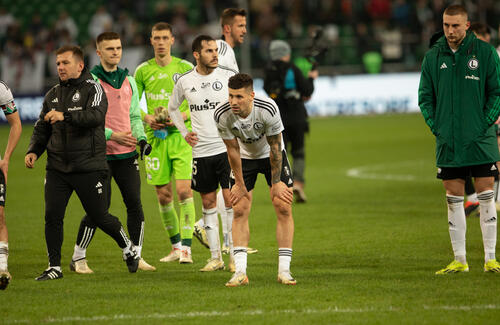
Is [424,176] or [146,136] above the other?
[146,136]

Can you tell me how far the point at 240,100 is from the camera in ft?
24.2

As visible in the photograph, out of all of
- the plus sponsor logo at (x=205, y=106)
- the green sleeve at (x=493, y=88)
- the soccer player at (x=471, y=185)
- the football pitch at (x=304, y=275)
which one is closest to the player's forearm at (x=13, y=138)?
the football pitch at (x=304, y=275)

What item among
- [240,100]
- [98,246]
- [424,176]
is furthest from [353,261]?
[424,176]

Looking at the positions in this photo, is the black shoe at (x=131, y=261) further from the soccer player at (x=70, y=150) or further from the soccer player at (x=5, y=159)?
the soccer player at (x=5, y=159)

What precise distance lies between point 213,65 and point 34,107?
2008 cm

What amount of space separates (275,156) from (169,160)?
214 cm

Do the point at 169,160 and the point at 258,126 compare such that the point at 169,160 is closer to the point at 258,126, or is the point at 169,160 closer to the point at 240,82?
the point at 258,126

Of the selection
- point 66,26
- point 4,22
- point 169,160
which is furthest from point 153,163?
point 4,22

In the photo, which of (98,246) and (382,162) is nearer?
(98,246)

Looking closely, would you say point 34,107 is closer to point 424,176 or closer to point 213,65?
point 424,176

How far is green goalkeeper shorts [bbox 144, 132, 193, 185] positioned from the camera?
9.34m

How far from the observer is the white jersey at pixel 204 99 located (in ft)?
28.6

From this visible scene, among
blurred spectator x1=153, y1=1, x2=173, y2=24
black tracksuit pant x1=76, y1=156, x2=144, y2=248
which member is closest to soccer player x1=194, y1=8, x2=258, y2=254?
black tracksuit pant x1=76, y1=156, x2=144, y2=248

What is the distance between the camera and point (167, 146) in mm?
9406
